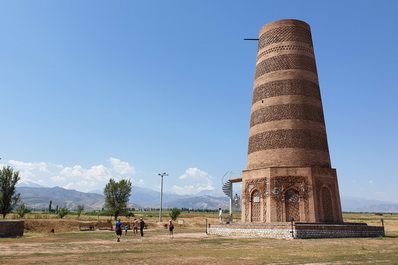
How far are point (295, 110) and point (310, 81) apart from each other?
3.69 meters

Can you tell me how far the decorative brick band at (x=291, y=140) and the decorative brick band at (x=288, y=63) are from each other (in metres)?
6.07

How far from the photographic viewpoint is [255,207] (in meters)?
26.3

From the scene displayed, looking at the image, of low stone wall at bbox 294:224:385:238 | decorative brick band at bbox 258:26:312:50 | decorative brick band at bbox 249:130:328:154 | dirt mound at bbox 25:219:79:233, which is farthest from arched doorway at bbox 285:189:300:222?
dirt mound at bbox 25:219:79:233

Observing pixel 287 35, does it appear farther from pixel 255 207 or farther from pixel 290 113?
pixel 255 207

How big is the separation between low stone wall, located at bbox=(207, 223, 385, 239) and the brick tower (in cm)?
234

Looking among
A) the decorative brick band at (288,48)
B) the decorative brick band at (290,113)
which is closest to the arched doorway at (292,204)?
the decorative brick band at (290,113)

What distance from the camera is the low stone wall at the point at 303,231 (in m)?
20.9

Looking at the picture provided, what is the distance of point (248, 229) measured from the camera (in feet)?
76.0

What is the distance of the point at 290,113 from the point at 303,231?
10248 mm

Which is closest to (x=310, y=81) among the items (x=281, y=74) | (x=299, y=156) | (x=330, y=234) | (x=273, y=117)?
(x=281, y=74)

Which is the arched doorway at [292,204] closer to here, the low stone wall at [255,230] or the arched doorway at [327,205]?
the arched doorway at [327,205]

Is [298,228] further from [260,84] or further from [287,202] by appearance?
[260,84]

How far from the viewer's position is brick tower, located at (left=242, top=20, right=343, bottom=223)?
24891 mm

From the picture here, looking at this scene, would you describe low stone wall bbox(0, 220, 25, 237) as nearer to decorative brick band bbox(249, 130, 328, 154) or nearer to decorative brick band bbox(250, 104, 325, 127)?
decorative brick band bbox(249, 130, 328, 154)
